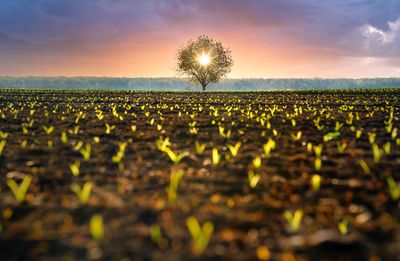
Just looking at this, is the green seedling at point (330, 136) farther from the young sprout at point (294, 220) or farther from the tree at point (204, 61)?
the tree at point (204, 61)

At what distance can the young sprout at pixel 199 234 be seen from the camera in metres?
3.38

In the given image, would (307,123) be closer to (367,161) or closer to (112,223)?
(367,161)

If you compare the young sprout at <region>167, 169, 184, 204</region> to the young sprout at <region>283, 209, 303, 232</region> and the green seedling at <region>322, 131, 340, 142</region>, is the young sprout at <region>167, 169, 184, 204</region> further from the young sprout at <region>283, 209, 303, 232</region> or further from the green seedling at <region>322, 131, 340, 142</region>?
Answer: the green seedling at <region>322, 131, 340, 142</region>

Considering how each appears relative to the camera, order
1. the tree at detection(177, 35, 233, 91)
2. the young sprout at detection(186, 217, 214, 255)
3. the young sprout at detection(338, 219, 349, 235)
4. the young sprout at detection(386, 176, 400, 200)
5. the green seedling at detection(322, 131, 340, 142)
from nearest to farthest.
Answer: the young sprout at detection(186, 217, 214, 255) < the young sprout at detection(338, 219, 349, 235) < the young sprout at detection(386, 176, 400, 200) < the green seedling at detection(322, 131, 340, 142) < the tree at detection(177, 35, 233, 91)

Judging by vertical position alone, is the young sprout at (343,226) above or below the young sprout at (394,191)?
below

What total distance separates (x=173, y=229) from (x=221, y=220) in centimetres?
56

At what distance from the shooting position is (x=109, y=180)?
221 inches

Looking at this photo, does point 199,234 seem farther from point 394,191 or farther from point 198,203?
point 394,191

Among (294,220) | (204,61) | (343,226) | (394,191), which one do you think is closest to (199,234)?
(294,220)

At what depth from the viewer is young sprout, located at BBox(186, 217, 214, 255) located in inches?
133

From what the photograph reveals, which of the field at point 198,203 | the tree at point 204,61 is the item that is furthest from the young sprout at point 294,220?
the tree at point 204,61

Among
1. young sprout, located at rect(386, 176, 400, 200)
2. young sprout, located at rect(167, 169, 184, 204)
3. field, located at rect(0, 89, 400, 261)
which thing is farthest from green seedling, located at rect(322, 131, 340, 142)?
young sprout, located at rect(167, 169, 184, 204)

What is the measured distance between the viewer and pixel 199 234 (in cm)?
353

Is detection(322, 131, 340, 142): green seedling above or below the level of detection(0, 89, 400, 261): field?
above
